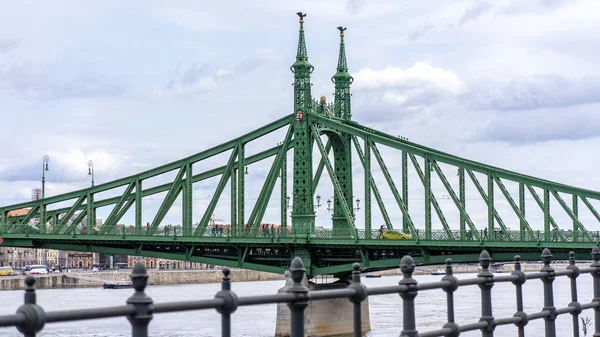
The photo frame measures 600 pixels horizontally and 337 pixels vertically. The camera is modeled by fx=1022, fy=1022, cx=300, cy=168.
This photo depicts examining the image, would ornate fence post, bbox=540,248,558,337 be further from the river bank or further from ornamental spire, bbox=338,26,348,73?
the river bank

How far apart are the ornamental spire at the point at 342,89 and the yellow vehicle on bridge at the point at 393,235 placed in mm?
14526

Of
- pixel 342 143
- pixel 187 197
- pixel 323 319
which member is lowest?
pixel 323 319

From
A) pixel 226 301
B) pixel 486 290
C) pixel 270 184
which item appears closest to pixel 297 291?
pixel 226 301

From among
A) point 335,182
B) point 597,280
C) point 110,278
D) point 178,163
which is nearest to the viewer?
point 597,280

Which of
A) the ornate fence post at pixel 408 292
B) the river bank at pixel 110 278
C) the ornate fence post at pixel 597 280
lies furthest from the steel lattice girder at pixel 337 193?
the river bank at pixel 110 278

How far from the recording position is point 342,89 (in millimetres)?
75625

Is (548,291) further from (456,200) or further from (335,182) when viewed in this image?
(335,182)

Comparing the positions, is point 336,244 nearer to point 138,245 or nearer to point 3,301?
point 138,245

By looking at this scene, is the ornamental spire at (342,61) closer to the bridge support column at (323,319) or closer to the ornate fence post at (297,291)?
the bridge support column at (323,319)

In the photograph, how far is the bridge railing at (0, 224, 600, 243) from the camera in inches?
2238

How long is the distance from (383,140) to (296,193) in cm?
757

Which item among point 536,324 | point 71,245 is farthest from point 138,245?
point 536,324

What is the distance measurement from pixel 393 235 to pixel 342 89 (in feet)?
54.6

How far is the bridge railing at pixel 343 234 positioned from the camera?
5684cm
